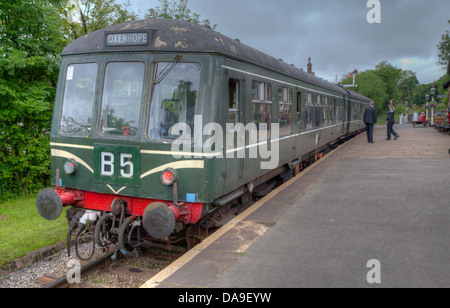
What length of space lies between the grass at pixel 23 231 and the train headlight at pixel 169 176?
3.01 metres

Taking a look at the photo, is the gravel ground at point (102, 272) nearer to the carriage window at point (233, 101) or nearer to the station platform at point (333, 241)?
the station platform at point (333, 241)

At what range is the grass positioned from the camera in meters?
6.41

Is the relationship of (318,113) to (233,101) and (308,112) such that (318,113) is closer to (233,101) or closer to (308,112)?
(308,112)

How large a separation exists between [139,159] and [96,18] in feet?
30.7

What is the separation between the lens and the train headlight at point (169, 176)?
5082 mm

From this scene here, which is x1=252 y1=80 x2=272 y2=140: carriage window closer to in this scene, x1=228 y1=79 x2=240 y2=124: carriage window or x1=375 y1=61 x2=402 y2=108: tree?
x1=228 y1=79 x2=240 y2=124: carriage window

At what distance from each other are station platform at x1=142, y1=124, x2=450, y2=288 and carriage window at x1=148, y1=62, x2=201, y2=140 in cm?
162

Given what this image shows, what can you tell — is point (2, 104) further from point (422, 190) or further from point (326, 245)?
point (422, 190)

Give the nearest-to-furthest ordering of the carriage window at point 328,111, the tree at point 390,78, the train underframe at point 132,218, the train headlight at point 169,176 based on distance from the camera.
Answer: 1. the train underframe at point 132,218
2. the train headlight at point 169,176
3. the carriage window at point 328,111
4. the tree at point 390,78

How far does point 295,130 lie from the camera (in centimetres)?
962

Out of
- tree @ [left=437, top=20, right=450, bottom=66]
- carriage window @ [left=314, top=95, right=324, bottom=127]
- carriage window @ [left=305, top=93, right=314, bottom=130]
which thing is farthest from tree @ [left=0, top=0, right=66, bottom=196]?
tree @ [left=437, top=20, right=450, bottom=66]

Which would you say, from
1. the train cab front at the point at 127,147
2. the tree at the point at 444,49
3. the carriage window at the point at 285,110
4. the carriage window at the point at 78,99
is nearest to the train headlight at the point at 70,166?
the train cab front at the point at 127,147

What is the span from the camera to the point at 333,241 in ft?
17.0
